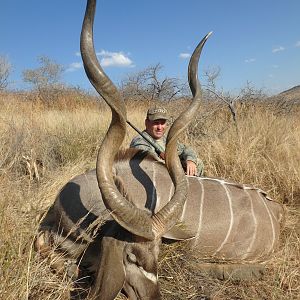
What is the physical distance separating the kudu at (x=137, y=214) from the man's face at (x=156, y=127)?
930 mm

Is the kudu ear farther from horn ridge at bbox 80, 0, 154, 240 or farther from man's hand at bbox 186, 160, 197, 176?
man's hand at bbox 186, 160, 197, 176

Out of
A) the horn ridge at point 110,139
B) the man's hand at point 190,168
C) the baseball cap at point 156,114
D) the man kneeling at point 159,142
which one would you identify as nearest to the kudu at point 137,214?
the horn ridge at point 110,139

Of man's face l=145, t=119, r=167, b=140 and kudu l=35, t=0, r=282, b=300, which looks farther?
man's face l=145, t=119, r=167, b=140

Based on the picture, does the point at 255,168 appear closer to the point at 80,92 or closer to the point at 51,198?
the point at 51,198

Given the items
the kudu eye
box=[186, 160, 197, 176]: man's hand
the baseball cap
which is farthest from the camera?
the baseball cap

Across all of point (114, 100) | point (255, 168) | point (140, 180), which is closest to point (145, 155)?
point (140, 180)

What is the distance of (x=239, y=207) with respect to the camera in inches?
116

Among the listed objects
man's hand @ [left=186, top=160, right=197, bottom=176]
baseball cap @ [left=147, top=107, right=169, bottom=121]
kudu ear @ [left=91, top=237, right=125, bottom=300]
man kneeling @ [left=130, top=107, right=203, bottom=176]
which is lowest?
kudu ear @ [left=91, top=237, right=125, bottom=300]

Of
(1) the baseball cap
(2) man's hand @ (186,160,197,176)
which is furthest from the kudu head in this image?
(1) the baseball cap

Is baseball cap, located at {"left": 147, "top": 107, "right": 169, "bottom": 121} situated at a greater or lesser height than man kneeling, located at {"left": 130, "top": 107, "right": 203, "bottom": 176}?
greater

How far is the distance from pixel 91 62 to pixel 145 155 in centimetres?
123

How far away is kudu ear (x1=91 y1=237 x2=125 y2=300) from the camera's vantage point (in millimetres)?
1936

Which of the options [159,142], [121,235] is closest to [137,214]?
[121,235]

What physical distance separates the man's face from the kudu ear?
1.94m
